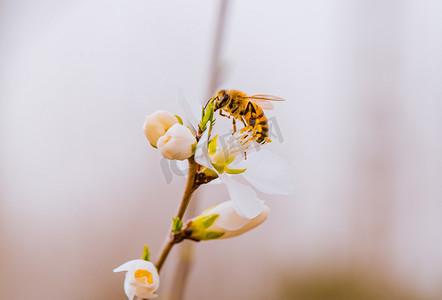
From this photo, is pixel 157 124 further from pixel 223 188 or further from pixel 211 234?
pixel 223 188

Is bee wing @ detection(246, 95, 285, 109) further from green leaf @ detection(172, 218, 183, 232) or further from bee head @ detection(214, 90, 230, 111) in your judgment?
green leaf @ detection(172, 218, 183, 232)

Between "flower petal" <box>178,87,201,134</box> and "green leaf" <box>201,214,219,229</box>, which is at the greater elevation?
"flower petal" <box>178,87,201,134</box>

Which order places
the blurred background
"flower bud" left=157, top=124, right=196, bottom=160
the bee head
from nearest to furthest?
"flower bud" left=157, top=124, right=196, bottom=160, the bee head, the blurred background

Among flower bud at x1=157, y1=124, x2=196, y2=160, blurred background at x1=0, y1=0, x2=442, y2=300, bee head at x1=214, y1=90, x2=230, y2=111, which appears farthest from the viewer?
blurred background at x1=0, y1=0, x2=442, y2=300

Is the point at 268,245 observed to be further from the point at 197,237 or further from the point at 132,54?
the point at 197,237

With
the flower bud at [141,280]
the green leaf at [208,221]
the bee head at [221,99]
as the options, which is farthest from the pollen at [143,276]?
the bee head at [221,99]

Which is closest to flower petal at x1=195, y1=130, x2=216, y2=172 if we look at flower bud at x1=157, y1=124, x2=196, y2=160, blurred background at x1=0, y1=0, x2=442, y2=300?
flower bud at x1=157, y1=124, x2=196, y2=160

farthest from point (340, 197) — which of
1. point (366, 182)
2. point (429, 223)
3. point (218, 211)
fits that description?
point (218, 211)

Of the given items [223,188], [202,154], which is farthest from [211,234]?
[223,188]
